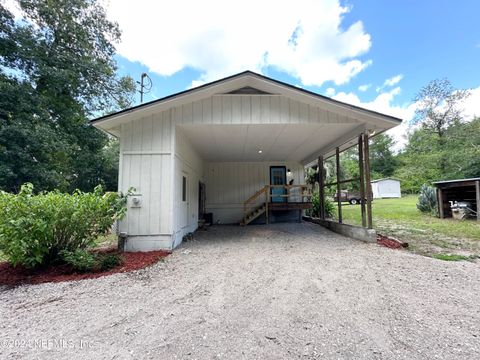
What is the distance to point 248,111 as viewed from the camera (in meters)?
5.99

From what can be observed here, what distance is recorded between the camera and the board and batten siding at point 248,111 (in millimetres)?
5934

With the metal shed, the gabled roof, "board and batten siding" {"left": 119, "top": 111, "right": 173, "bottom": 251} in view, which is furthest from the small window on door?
the metal shed

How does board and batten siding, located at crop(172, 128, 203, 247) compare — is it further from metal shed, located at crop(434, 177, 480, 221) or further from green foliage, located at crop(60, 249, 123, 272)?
metal shed, located at crop(434, 177, 480, 221)

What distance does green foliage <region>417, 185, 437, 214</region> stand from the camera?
489 inches

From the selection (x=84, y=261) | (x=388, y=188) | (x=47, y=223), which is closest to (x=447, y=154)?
(x=388, y=188)

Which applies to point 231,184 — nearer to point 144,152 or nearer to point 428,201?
point 144,152

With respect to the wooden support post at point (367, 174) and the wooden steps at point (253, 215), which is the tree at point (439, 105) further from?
the wooden support post at point (367, 174)

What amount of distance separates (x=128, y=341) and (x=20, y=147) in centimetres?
1180

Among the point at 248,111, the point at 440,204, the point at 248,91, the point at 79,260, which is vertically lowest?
the point at 79,260

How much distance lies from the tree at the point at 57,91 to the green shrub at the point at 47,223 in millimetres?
7781

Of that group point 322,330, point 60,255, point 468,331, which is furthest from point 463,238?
point 60,255

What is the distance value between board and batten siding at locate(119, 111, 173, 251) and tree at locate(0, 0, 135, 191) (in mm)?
7394

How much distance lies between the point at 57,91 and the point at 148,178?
1085 cm

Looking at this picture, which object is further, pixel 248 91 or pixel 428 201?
pixel 428 201
